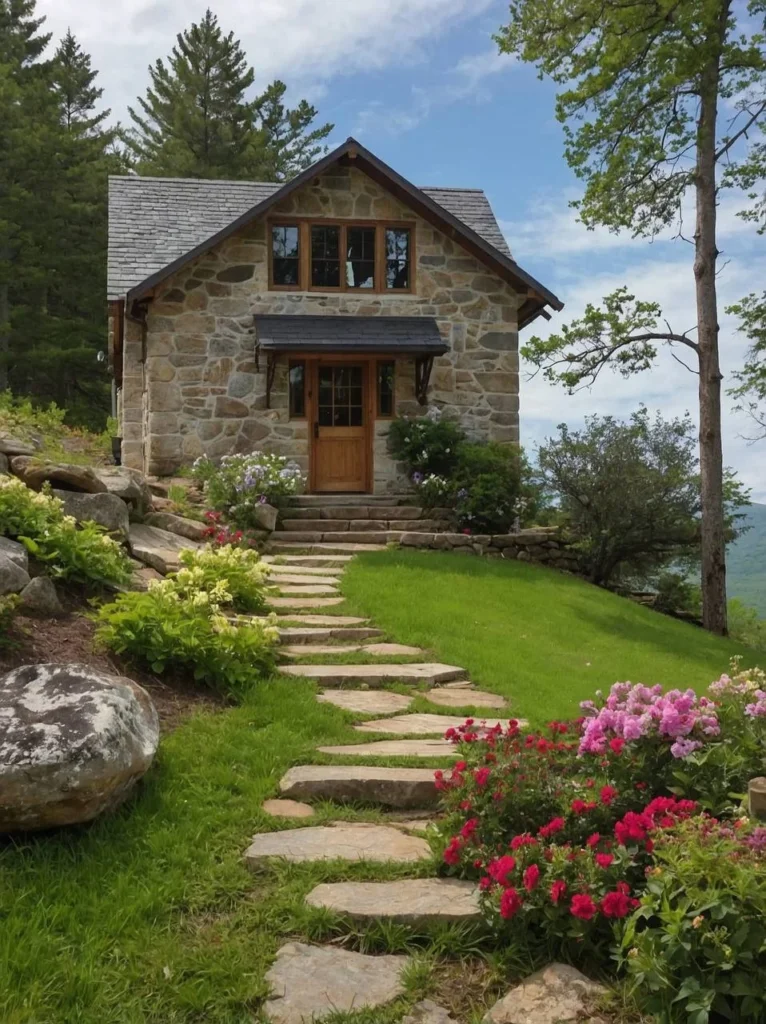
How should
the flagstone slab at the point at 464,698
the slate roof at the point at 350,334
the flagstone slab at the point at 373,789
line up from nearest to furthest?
the flagstone slab at the point at 373,789 < the flagstone slab at the point at 464,698 < the slate roof at the point at 350,334

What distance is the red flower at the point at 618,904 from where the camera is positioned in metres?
2.82

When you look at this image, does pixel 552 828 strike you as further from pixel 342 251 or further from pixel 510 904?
pixel 342 251

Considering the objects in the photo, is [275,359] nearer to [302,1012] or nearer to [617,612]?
[617,612]

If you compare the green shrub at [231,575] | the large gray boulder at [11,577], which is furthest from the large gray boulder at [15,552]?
the green shrub at [231,575]

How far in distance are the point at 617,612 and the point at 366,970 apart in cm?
846

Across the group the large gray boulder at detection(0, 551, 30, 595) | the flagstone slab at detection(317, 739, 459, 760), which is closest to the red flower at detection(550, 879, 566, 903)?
the flagstone slab at detection(317, 739, 459, 760)

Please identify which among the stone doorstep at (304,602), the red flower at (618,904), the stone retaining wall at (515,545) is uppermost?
the stone retaining wall at (515,545)

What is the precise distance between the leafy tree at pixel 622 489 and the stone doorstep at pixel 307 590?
5391 mm

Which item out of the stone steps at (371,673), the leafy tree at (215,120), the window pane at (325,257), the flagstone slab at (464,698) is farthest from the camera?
the leafy tree at (215,120)

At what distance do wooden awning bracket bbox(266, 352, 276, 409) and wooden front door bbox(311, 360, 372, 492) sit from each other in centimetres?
83

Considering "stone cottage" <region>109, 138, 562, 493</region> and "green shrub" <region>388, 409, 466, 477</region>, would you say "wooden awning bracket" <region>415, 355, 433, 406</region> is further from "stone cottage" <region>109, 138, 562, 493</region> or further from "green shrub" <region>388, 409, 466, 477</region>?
"green shrub" <region>388, 409, 466, 477</region>

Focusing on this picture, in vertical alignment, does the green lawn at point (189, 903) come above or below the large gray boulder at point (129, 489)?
below

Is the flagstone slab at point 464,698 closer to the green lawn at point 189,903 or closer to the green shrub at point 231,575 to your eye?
the green lawn at point 189,903

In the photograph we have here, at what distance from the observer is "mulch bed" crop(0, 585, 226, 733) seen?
15.9 feet
